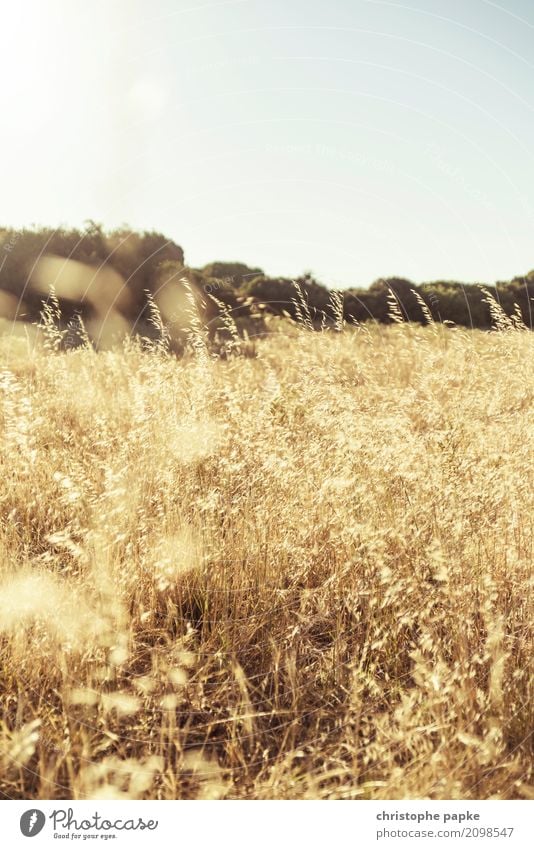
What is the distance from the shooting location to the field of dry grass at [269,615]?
164 cm

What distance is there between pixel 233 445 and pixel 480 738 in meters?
1.89

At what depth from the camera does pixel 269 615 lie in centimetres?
216
